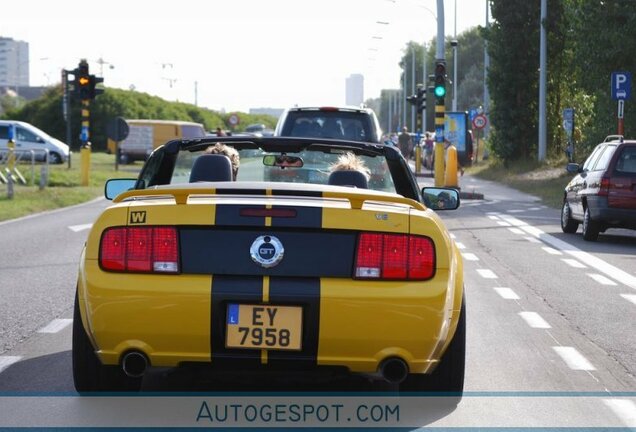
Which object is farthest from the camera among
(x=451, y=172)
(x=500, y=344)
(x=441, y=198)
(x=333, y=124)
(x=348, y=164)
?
(x=451, y=172)

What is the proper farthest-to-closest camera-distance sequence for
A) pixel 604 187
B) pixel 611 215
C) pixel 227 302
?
pixel 604 187, pixel 611 215, pixel 227 302

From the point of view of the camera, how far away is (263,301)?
589cm

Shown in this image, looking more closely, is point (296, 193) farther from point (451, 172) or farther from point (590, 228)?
point (451, 172)

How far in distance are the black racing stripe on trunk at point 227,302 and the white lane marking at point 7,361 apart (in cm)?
209

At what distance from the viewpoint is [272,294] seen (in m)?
5.88

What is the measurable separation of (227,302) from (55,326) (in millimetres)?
3798

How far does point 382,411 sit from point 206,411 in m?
0.83

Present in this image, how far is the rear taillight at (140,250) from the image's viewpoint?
236 inches

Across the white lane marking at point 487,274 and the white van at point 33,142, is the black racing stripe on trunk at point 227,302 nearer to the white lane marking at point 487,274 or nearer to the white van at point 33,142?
the white lane marking at point 487,274

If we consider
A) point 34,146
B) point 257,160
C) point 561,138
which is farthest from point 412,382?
point 34,146

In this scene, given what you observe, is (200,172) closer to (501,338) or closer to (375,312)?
(375,312)

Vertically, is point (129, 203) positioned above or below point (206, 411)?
above

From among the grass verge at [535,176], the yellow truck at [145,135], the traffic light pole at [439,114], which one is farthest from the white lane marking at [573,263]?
the yellow truck at [145,135]

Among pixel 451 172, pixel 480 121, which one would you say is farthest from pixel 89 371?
pixel 480 121
